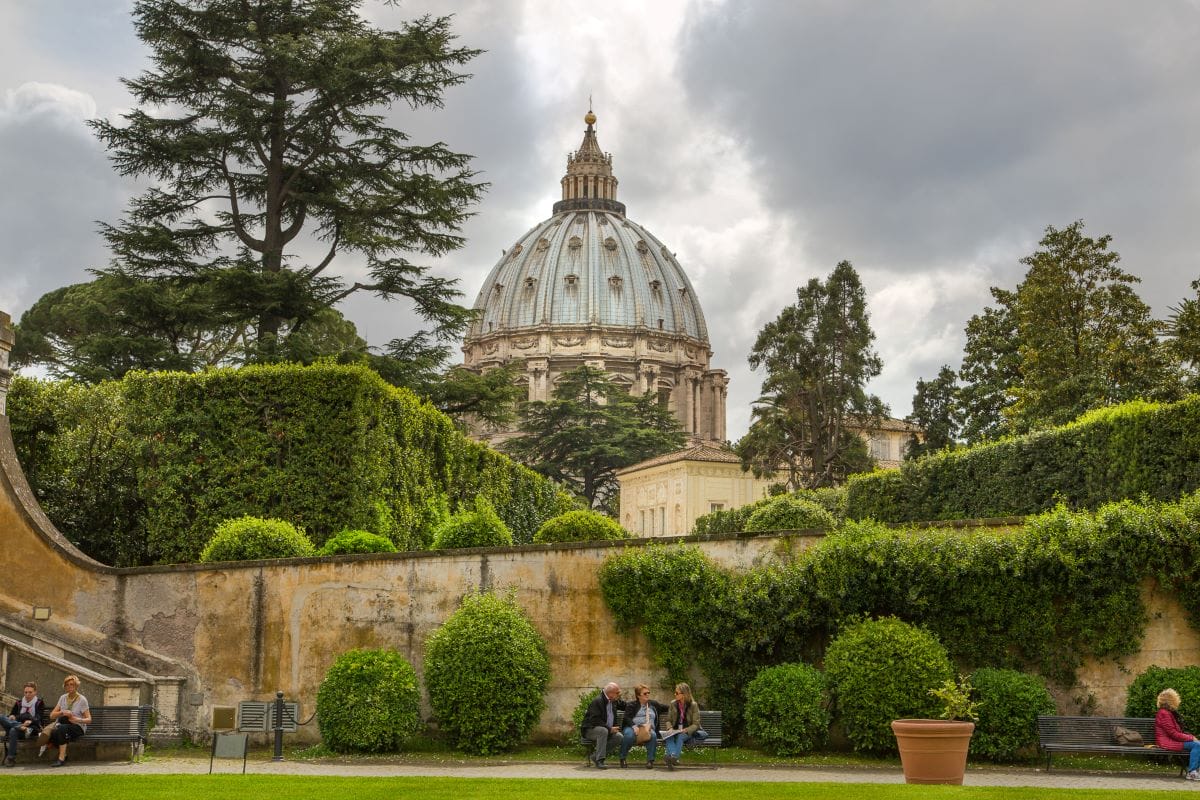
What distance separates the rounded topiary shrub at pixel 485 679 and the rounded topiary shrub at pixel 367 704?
0.34 meters

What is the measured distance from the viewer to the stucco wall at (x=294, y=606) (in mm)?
15797

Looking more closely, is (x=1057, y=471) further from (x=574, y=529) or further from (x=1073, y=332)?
(x=1073, y=332)

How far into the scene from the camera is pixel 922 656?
1412cm

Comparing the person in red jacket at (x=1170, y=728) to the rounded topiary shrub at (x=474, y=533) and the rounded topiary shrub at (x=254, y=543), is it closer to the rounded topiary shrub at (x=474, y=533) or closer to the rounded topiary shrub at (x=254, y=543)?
the rounded topiary shrub at (x=474, y=533)

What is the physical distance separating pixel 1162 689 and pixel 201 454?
13714mm

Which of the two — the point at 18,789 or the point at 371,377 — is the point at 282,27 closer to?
the point at 371,377

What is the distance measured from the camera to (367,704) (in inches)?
594

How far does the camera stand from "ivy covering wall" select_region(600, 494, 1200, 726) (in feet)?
48.1

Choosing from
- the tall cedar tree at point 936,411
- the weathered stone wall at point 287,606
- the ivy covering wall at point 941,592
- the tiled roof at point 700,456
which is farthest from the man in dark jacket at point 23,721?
the tiled roof at point 700,456

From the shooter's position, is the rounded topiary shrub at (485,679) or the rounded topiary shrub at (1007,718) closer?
the rounded topiary shrub at (1007,718)

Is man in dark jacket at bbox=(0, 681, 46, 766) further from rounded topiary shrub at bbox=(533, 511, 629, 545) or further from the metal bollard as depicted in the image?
rounded topiary shrub at bbox=(533, 511, 629, 545)

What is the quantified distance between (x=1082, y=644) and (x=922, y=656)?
6.60ft

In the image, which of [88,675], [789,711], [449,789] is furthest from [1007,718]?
[88,675]

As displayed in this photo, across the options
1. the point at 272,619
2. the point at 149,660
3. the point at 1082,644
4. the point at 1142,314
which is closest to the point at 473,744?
the point at 272,619
